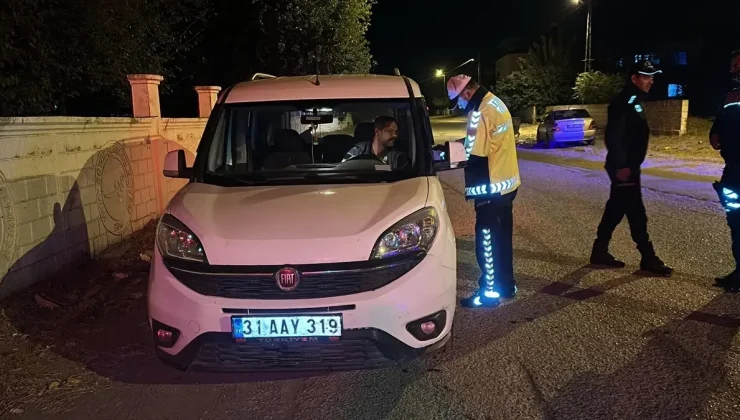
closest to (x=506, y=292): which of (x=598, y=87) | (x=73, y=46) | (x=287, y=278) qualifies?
(x=287, y=278)

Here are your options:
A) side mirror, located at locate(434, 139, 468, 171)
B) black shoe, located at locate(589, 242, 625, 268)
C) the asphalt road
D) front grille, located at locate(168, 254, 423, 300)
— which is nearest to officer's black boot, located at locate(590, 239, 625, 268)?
black shoe, located at locate(589, 242, 625, 268)

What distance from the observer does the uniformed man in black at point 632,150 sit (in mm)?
5719

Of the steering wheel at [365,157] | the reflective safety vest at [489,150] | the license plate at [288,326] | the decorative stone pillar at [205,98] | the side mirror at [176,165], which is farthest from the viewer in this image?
the decorative stone pillar at [205,98]

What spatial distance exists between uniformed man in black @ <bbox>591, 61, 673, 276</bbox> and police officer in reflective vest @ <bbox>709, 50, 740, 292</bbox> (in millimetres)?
591

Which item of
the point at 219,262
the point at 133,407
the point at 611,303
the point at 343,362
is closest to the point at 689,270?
the point at 611,303

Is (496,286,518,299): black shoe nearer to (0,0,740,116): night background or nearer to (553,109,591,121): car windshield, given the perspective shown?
(0,0,740,116): night background

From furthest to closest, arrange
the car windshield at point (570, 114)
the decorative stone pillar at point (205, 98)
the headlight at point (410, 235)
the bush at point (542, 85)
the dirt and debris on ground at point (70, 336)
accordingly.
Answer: the bush at point (542, 85) < the car windshield at point (570, 114) < the decorative stone pillar at point (205, 98) < the dirt and debris on ground at point (70, 336) < the headlight at point (410, 235)

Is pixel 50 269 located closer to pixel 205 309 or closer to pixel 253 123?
pixel 253 123

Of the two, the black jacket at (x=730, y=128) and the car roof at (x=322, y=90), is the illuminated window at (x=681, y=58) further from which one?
the car roof at (x=322, y=90)

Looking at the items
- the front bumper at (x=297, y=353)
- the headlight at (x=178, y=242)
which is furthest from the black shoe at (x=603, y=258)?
the headlight at (x=178, y=242)

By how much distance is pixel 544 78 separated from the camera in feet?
126

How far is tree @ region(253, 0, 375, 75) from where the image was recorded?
19375 millimetres

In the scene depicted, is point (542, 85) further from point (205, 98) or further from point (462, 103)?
point (462, 103)

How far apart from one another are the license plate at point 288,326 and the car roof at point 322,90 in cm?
192
